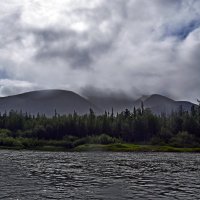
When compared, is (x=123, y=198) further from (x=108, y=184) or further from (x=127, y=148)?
(x=127, y=148)

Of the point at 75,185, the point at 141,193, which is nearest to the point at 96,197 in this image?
the point at 141,193

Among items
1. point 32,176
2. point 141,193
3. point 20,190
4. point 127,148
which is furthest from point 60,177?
point 127,148

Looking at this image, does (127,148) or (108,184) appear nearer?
(108,184)

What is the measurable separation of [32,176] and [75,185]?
36.0 ft

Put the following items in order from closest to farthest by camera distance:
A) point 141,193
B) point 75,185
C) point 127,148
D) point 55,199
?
point 55,199 < point 141,193 < point 75,185 < point 127,148

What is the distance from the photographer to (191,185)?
4481 centimetres

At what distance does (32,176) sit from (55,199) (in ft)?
61.8

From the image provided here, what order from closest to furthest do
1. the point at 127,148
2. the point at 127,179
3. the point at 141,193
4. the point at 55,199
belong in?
1. the point at 55,199
2. the point at 141,193
3. the point at 127,179
4. the point at 127,148

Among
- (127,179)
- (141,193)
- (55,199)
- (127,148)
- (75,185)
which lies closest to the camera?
(55,199)

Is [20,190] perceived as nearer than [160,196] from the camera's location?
No

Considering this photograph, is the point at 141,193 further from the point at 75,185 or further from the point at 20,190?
the point at 20,190

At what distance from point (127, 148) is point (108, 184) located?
456 ft

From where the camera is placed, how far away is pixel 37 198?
34625mm

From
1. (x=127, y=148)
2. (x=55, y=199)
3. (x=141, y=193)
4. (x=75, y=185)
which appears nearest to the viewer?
(x=55, y=199)
